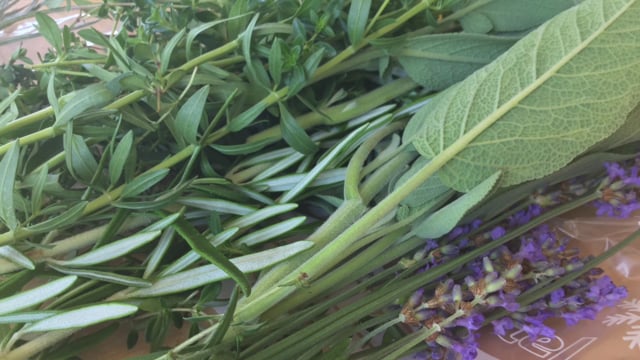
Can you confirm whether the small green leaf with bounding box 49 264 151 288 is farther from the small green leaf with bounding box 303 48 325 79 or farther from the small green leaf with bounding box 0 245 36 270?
the small green leaf with bounding box 303 48 325 79

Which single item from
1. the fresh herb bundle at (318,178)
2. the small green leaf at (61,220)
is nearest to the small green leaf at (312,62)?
the fresh herb bundle at (318,178)

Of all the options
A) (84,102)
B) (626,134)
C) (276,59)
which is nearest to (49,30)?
(84,102)

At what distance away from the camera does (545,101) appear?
45cm

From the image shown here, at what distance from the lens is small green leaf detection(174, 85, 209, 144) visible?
49 centimetres

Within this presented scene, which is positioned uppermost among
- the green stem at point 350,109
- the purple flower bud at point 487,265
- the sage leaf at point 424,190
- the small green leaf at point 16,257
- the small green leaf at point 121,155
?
the small green leaf at point 121,155

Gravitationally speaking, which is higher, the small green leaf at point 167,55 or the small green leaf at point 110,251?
the small green leaf at point 167,55

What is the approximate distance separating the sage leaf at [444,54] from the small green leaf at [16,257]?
37 centimetres

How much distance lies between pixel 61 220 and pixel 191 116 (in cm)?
13

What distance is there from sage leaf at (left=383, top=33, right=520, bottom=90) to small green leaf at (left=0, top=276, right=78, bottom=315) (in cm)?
35

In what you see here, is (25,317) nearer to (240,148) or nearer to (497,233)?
(240,148)

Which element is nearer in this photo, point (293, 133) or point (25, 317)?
point (25, 317)

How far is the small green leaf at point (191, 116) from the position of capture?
49 centimetres

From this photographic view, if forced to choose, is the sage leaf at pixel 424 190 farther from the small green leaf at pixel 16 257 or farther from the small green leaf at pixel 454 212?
the small green leaf at pixel 16 257

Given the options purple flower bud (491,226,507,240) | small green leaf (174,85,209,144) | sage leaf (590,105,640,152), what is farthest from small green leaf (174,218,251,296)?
sage leaf (590,105,640,152)
